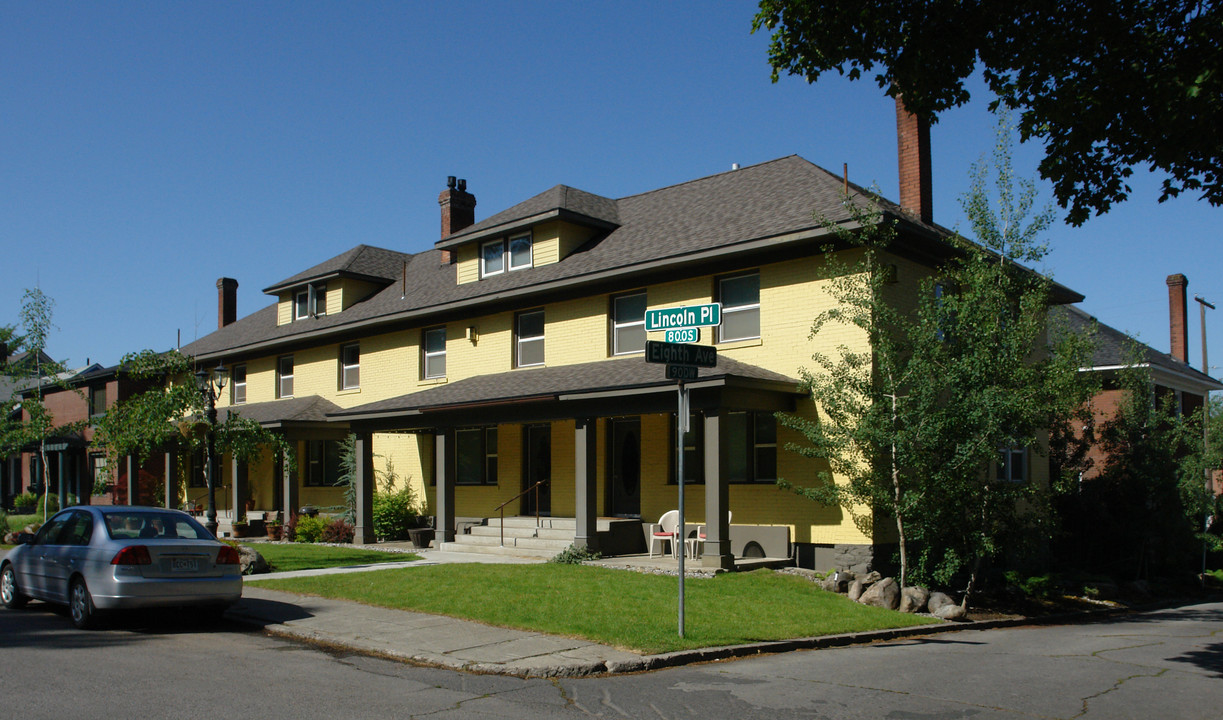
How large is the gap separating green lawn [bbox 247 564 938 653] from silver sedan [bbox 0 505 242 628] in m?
2.45

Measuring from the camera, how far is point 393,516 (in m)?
24.2

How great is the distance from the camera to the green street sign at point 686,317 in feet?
33.3

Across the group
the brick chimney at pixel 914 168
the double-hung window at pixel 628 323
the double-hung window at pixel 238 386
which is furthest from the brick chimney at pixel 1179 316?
the double-hung window at pixel 238 386

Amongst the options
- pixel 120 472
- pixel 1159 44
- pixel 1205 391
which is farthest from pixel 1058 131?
pixel 120 472

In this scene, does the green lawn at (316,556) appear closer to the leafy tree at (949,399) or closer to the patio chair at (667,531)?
the patio chair at (667,531)

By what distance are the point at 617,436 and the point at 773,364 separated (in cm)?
431

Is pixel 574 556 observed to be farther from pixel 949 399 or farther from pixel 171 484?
pixel 171 484

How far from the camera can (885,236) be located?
51.8 ft

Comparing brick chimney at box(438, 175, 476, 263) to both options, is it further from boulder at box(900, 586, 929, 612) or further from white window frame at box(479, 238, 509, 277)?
boulder at box(900, 586, 929, 612)

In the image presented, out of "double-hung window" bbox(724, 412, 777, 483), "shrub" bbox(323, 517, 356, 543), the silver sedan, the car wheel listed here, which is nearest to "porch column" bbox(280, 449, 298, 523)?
"shrub" bbox(323, 517, 356, 543)

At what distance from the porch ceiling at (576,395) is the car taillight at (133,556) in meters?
8.52

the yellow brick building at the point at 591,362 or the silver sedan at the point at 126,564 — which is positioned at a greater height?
the yellow brick building at the point at 591,362

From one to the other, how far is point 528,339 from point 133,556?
13.3 m

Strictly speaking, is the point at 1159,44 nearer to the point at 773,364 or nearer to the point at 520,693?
A: the point at 520,693
